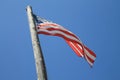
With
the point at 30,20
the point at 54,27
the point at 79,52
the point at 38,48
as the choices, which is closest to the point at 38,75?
the point at 38,48

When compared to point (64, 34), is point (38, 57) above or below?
below

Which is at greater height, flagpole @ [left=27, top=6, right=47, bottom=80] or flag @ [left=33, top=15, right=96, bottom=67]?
flag @ [left=33, top=15, right=96, bottom=67]

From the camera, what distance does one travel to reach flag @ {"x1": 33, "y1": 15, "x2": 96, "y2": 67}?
23.0 feet

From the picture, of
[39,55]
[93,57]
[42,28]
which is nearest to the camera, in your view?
[39,55]

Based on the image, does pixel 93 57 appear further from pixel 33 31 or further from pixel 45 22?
pixel 33 31

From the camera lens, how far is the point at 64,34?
289 inches

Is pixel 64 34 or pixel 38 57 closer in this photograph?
pixel 38 57

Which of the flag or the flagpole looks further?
the flag

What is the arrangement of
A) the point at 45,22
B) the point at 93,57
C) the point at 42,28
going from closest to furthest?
the point at 42,28
the point at 45,22
the point at 93,57

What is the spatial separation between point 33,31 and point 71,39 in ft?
6.07

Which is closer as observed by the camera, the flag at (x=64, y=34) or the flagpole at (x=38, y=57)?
the flagpole at (x=38, y=57)

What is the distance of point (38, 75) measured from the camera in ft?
16.7

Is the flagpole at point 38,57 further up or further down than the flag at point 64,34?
further down

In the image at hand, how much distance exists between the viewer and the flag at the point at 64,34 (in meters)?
7.01
